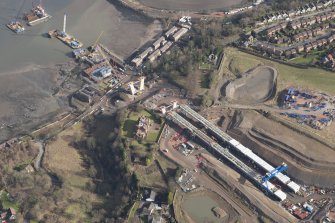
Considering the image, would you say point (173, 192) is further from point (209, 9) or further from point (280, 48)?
point (209, 9)

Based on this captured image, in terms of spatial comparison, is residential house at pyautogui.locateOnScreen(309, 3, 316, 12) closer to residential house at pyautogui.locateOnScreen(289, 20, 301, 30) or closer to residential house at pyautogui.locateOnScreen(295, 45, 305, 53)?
residential house at pyautogui.locateOnScreen(289, 20, 301, 30)

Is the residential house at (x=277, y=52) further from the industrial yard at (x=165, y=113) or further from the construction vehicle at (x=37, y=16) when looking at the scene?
the construction vehicle at (x=37, y=16)

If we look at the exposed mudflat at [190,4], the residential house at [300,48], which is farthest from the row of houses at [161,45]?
the residential house at [300,48]

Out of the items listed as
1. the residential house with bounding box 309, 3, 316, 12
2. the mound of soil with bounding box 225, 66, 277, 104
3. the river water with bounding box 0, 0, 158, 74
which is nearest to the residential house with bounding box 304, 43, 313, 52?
the mound of soil with bounding box 225, 66, 277, 104

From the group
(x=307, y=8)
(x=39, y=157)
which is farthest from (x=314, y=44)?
(x=39, y=157)

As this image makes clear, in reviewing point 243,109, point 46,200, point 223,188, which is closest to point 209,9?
point 243,109

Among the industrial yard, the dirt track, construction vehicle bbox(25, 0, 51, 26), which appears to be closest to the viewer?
the industrial yard
